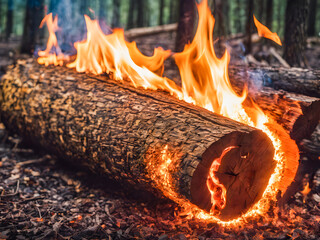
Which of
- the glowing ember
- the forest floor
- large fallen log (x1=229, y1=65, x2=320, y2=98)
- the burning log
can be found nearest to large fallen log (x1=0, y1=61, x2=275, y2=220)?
the forest floor

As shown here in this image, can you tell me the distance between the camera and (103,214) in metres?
3.05

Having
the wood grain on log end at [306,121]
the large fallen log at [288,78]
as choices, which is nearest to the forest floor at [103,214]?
the wood grain on log end at [306,121]

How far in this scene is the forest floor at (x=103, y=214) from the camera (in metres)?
2.69

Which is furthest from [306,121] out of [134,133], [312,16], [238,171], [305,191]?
[312,16]

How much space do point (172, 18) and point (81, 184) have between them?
75.2 feet

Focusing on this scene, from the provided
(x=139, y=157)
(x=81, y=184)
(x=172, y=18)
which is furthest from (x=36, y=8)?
(x=172, y=18)

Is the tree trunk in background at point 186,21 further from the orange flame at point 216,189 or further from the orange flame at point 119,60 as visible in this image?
the orange flame at point 216,189

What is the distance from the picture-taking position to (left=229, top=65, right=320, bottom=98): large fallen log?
3750 millimetres

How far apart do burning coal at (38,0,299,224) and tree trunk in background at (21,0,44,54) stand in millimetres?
5368

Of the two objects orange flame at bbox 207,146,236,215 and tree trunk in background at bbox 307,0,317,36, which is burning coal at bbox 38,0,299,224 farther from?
tree trunk in background at bbox 307,0,317,36

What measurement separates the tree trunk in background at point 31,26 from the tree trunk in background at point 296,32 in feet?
24.2

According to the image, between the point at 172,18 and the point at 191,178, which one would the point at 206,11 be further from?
the point at 172,18

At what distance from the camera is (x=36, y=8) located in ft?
29.4

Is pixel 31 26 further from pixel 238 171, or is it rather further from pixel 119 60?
pixel 238 171
